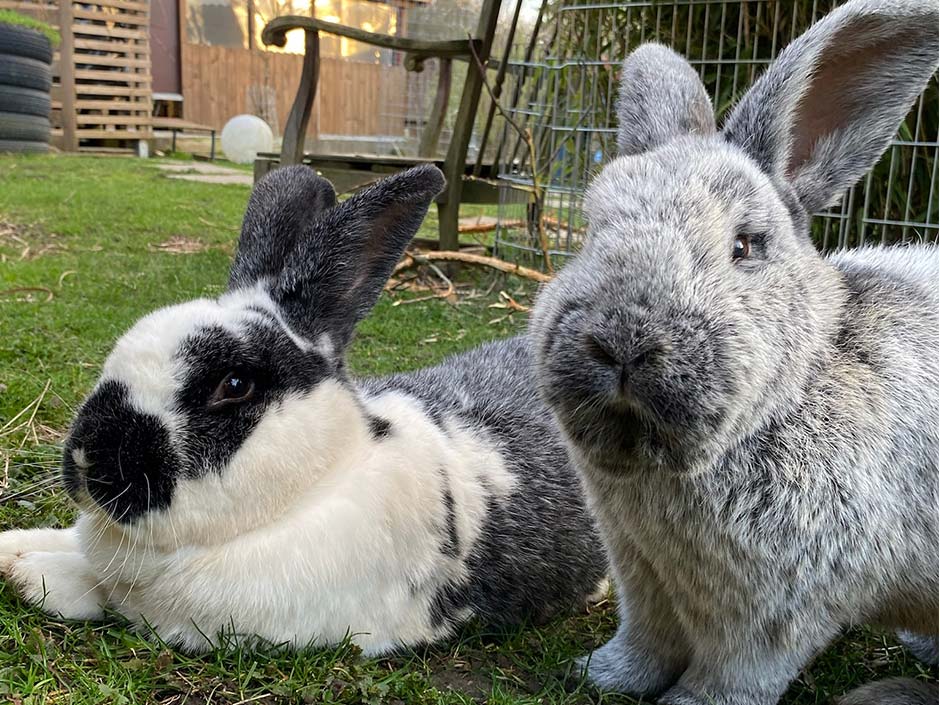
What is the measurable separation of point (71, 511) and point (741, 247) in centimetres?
189

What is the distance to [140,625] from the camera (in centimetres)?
204

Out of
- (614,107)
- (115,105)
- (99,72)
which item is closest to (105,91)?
(115,105)

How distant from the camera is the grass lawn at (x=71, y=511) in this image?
1.88 metres

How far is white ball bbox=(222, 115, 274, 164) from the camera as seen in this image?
1568 cm

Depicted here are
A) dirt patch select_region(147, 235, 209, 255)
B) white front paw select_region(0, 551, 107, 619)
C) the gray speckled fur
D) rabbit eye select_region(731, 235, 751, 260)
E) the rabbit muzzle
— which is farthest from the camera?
dirt patch select_region(147, 235, 209, 255)

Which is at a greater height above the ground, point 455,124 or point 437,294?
point 455,124

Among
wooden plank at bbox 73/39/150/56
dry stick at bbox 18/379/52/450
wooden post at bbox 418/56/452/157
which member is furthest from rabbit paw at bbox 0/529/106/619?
wooden plank at bbox 73/39/150/56

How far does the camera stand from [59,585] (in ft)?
6.80

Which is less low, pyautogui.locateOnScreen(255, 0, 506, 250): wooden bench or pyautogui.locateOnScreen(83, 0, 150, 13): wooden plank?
pyautogui.locateOnScreen(83, 0, 150, 13): wooden plank

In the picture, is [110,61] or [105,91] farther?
[110,61]

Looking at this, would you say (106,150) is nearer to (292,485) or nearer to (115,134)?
(115,134)

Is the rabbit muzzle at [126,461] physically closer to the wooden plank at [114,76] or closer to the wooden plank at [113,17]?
the wooden plank at [114,76]

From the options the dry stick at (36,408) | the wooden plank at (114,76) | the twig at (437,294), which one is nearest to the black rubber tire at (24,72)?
the wooden plank at (114,76)

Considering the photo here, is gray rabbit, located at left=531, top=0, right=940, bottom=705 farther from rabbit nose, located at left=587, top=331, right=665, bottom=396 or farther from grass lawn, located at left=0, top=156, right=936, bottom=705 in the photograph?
grass lawn, located at left=0, top=156, right=936, bottom=705
